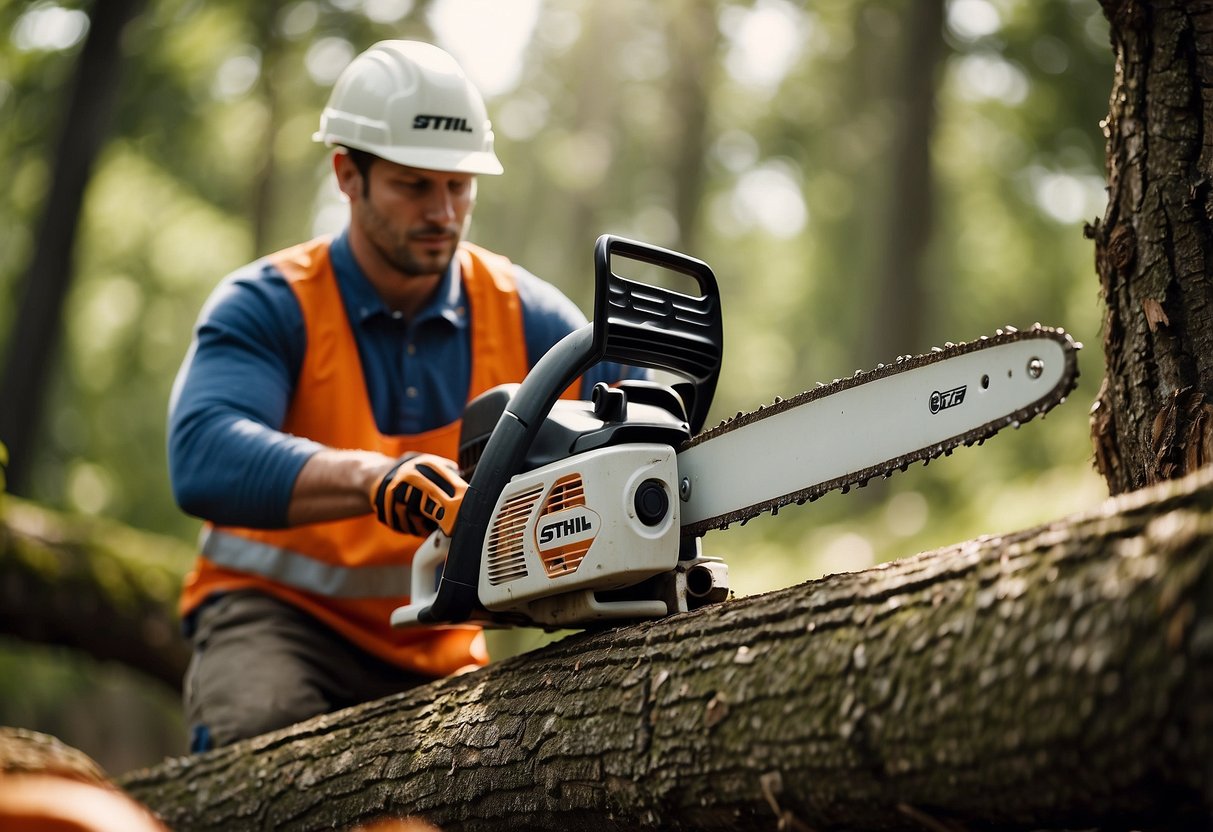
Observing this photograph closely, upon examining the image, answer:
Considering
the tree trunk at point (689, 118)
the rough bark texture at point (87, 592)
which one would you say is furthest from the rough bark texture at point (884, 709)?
the tree trunk at point (689, 118)

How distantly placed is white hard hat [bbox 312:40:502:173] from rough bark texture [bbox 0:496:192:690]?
266cm

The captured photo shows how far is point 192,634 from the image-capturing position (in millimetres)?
3488

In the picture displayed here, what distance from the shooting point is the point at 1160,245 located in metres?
2.19

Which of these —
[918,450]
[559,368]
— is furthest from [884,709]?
[559,368]

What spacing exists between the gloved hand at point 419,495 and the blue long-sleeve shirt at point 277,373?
317 mm

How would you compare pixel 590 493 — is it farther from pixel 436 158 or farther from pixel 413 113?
pixel 413 113

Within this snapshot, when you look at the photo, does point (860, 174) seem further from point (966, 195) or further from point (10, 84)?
point (10, 84)

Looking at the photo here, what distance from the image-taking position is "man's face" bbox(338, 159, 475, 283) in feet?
10.7

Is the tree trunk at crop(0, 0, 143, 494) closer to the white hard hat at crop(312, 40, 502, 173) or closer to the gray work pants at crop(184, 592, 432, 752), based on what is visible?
the gray work pants at crop(184, 592, 432, 752)

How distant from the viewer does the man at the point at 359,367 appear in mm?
3109

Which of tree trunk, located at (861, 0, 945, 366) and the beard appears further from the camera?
tree trunk, located at (861, 0, 945, 366)

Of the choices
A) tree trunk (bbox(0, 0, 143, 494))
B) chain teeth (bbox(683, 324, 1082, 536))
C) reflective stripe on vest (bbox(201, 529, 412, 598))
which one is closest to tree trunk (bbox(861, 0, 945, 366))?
tree trunk (bbox(0, 0, 143, 494))

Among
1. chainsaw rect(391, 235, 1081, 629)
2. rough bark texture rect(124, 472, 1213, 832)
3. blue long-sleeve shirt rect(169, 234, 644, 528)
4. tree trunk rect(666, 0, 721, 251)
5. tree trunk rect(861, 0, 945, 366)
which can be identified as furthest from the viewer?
tree trunk rect(666, 0, 721, 251)

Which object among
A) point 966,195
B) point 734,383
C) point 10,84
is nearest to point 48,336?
point 10,84
